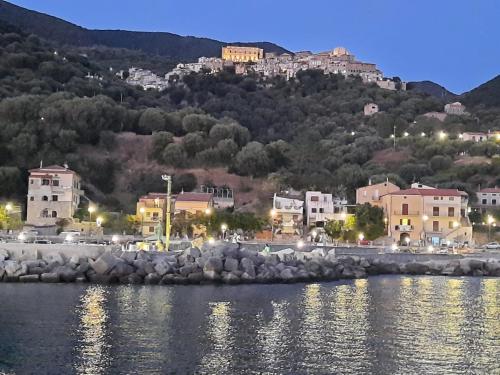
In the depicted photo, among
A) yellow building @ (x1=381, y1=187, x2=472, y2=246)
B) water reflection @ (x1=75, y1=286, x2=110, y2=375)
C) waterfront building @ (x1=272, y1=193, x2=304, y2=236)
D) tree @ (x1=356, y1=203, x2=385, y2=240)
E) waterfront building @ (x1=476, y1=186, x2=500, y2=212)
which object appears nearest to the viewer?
water reflection @ (x1=75, y1=286, x2=110, y2=375)

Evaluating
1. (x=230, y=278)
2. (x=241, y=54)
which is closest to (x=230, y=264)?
(x=230, y=278)

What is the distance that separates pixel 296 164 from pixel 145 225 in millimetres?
23858

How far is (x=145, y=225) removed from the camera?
184 feet

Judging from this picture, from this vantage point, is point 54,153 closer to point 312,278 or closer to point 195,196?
point 195,196

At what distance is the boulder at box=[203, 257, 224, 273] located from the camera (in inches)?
1341

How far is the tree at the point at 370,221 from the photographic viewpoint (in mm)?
55125

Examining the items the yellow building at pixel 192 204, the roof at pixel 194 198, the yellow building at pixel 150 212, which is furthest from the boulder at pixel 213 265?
the roof at pixel 194 198

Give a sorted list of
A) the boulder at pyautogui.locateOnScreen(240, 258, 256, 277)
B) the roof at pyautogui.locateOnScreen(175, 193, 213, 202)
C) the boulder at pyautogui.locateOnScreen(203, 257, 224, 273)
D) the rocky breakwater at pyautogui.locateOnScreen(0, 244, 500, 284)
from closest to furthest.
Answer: the rocky breakwater at pyautogui.locateOnScreen(0, 244, 500, 284) → the boulder at pyautogui.locateOnScreen(203, 257, 224, 273) → the boulder at pyautogui.locateOnScreen(240, 258, 256, 277) → the roof at pyautogui.locateOnScreen(175, 193, 213, 202)

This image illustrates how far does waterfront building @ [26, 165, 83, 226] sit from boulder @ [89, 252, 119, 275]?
75.3 ft

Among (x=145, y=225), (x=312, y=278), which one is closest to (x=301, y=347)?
(x=312, y=278)

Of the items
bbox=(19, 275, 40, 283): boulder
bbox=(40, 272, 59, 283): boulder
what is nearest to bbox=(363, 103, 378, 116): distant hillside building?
bbox=(40, 272, 59, 283): boulder

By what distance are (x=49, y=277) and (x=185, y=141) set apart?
42093mm

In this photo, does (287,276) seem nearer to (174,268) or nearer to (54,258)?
(174,268)

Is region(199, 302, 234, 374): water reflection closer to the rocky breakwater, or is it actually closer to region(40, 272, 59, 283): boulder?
the rocky breakwater
